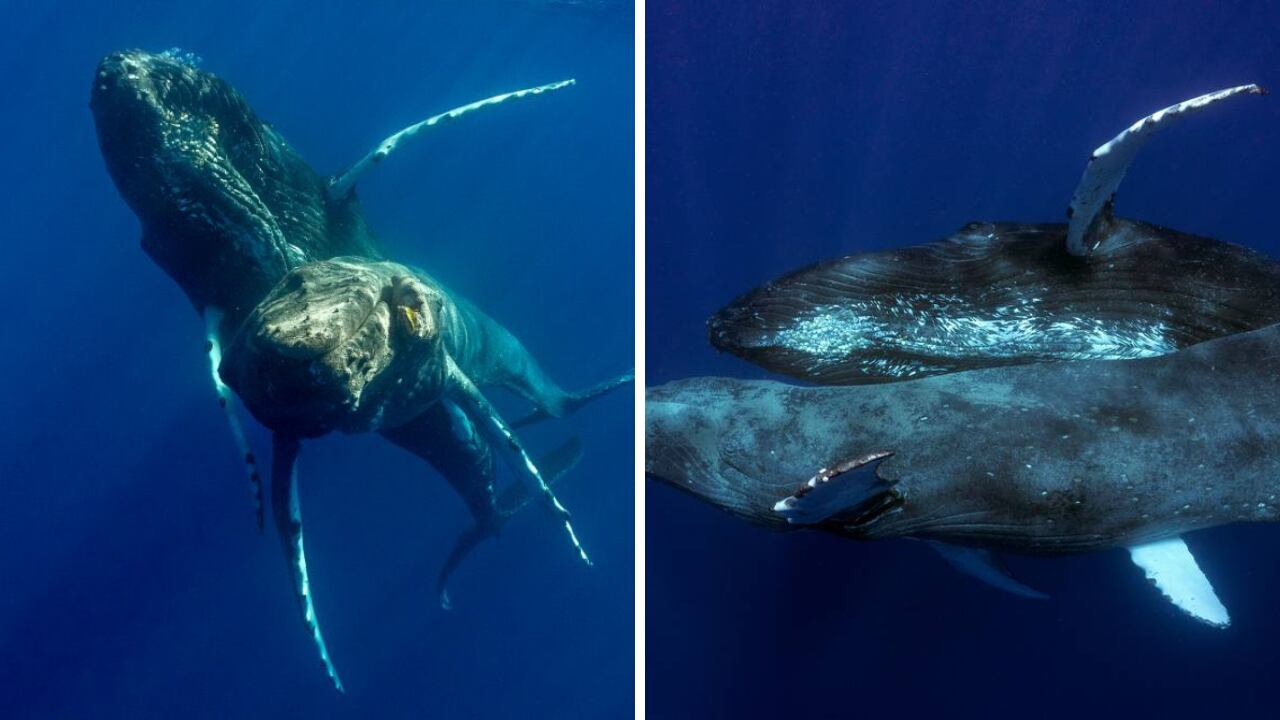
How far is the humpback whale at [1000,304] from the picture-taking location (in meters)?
3.51

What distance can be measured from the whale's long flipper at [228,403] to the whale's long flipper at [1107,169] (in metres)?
6.66

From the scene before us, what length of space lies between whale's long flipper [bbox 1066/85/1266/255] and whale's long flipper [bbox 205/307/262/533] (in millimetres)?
6664

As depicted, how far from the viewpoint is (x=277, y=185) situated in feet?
25.5

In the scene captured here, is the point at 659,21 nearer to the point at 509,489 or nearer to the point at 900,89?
the point at 900,89

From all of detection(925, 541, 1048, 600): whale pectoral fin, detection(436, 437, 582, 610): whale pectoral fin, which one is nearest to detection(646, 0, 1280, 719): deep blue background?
detection(925, 541, 1048, 600): whale pectoral fin

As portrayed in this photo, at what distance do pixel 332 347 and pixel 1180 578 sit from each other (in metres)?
5.06

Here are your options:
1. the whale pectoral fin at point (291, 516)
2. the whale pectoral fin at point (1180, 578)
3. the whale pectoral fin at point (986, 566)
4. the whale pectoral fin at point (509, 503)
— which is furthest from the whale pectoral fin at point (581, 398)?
the whale pectoral fin at point (1180, 578)

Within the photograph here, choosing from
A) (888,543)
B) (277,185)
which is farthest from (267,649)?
(888,543)

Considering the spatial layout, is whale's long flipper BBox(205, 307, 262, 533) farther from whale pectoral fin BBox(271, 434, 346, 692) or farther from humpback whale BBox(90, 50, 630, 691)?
whale pectoral fin BBox(271, 434, 346, 692)

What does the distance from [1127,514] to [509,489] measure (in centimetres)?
1002

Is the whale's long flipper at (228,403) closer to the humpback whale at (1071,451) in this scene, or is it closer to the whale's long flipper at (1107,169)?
the humpback whale at (1071,451)

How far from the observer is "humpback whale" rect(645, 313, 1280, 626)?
11.1 feet

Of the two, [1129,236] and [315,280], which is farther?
[315,280]

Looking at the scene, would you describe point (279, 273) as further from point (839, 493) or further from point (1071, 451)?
point (1071, 451)
